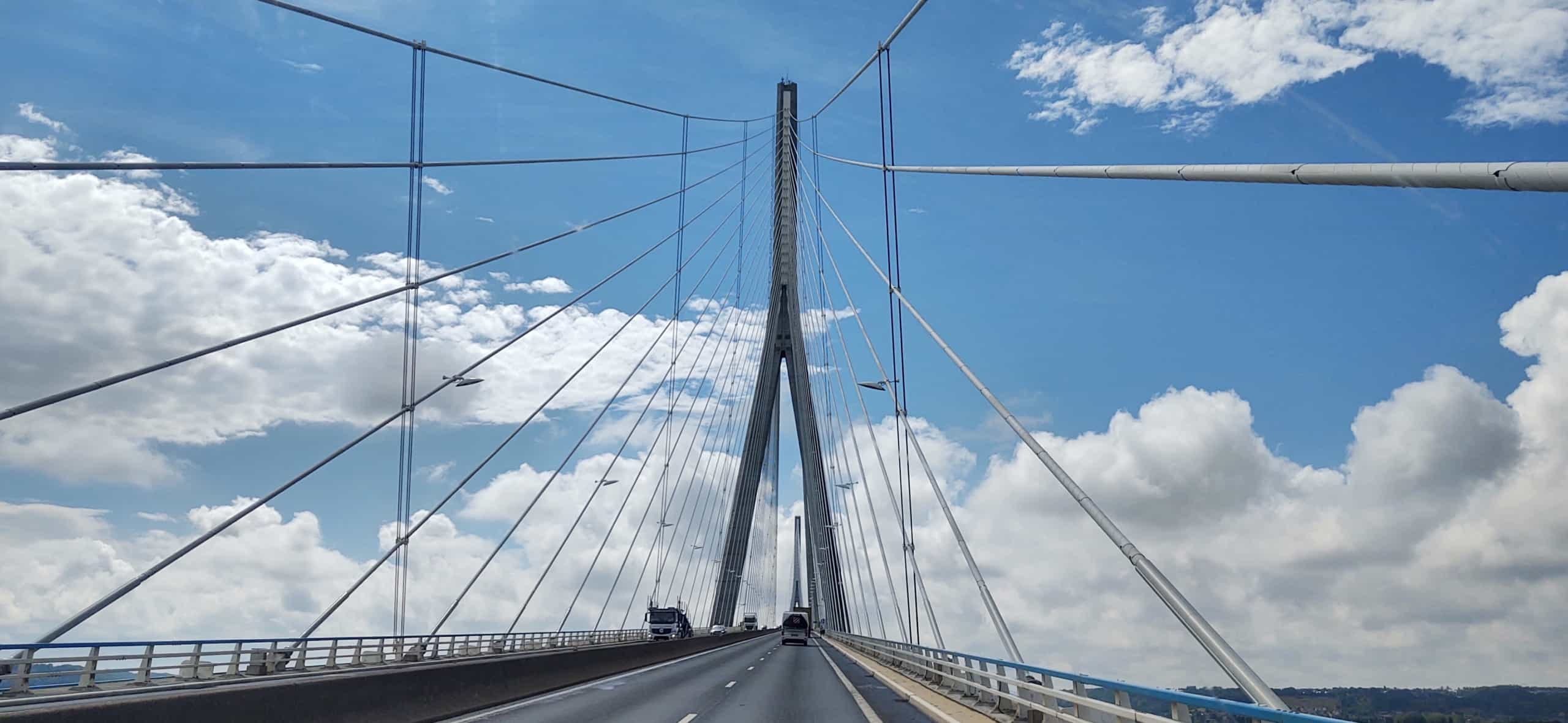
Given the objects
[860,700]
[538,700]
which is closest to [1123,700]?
[860,700]

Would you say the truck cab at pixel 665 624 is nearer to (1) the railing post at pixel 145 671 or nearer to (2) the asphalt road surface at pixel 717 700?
(2) the asphalt road surface at pixel 717 700

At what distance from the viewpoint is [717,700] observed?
63.6 ft

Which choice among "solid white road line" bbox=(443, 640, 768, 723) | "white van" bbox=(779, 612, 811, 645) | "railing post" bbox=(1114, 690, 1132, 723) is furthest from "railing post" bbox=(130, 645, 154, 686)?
"white van" bbox=(779, 612, 811, 645)

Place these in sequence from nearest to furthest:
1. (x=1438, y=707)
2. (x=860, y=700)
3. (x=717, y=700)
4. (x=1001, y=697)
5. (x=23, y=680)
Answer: (x=1438, y=707)
(x=1001, y=697)
(x=717, y=700)
(x=860, y=700)
(x=23, y=680)

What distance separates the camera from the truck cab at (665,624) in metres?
73.2

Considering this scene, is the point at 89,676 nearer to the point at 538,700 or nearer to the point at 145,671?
the point at 145,671

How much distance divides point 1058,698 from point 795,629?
6157 cm

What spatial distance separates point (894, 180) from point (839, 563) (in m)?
50.7

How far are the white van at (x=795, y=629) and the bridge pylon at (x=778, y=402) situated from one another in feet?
15.8

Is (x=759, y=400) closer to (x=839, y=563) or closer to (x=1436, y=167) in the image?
(x=839, y=563)

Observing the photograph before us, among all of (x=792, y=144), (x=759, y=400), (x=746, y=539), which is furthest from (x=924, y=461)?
(x=746, y=539)

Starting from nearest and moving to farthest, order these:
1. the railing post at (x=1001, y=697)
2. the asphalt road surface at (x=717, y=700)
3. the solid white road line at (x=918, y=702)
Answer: the asphalt road surface at (x=717, y=700)
the solid white road line at (x=918, y=702)
the railing post at (x=1001, y=697)

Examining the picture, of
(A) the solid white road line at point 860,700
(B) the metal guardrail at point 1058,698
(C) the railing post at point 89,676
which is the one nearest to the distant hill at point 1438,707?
(B) the metal guardrail at point 1058,698

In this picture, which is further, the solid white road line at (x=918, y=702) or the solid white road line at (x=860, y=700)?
the solid white road line at (x=860, y=700)
